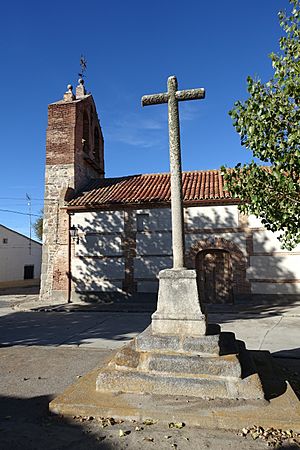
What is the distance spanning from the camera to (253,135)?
17.4ft

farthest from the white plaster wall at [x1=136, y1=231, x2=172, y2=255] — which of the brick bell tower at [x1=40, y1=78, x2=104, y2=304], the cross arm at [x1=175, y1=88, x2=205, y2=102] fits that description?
the cross arm at [x1=175, y1=88, x2=205, y2=102]

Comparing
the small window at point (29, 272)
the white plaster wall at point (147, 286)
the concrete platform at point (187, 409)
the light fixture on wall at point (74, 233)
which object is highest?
the light fixture on wall at point (74, 233)

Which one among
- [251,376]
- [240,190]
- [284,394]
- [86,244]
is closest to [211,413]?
[251,376]

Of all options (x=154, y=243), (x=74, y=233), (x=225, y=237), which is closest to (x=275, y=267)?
(x=225, y=237)

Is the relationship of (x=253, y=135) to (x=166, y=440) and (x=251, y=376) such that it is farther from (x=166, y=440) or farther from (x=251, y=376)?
(x=166, y=440)

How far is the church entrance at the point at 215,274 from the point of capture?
1369cm

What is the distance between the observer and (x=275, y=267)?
13.0 meters

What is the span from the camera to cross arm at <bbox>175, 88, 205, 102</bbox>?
15.7ft

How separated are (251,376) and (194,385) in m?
0.67

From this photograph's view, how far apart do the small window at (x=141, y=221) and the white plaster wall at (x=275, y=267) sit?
490 cm

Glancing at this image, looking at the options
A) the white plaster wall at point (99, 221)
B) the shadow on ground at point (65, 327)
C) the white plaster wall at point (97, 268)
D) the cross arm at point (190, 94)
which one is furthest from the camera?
the white plaster wall at point (99, 221)

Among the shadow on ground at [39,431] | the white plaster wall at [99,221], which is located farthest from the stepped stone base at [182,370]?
the white plaster wall at [99,221]

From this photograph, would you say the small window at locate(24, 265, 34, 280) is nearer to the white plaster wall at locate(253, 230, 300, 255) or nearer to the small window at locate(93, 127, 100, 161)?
the small window at locate(93, 127, 100, 161)

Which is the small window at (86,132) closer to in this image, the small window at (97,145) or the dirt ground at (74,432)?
the small window at (97,145)
